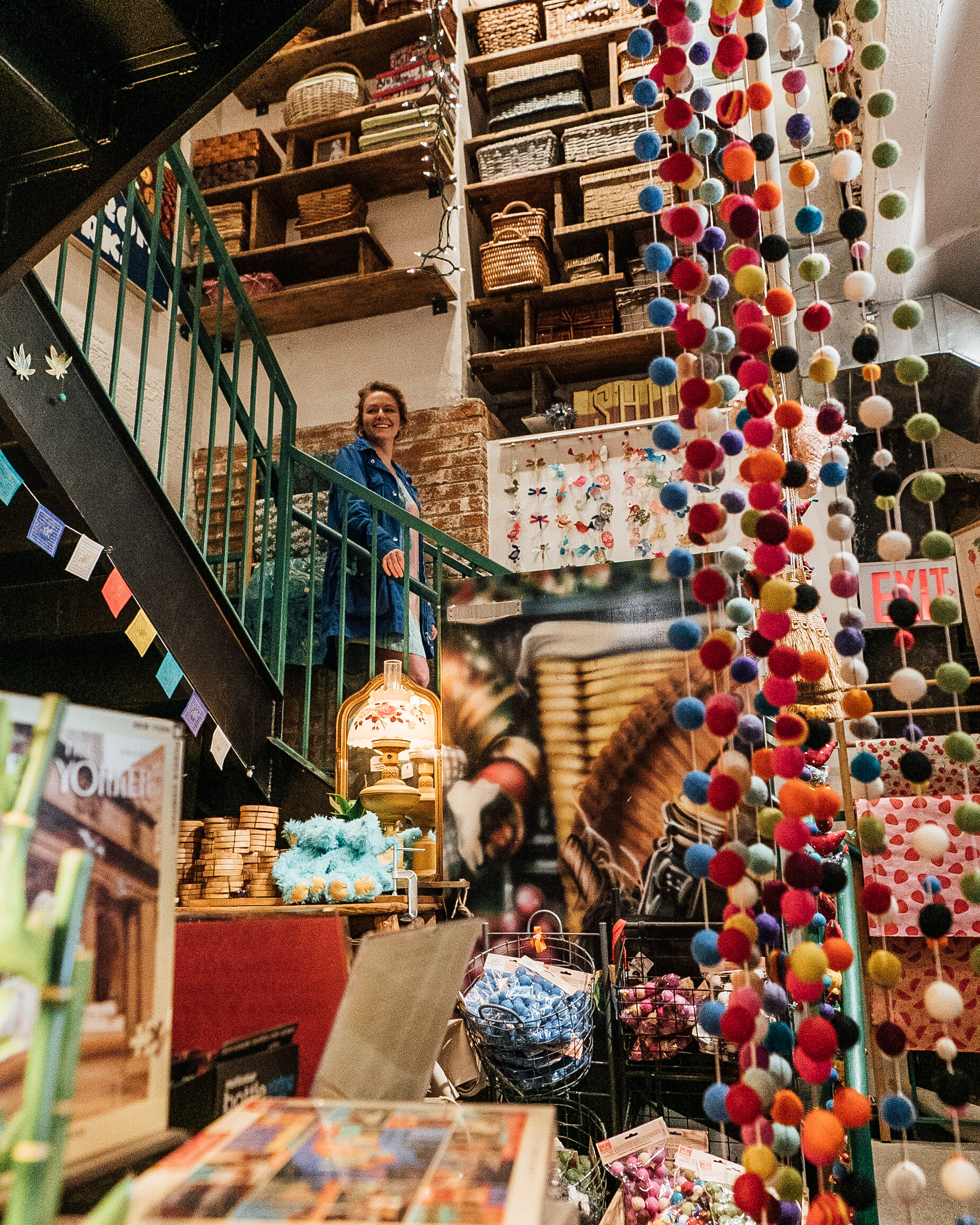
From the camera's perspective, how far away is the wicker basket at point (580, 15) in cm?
562

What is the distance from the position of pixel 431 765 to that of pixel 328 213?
4066mm

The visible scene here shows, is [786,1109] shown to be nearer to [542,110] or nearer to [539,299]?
[539,299]

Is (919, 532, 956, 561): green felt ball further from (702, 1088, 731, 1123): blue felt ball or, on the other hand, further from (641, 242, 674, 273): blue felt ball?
(702, 1088, 731, 1123): blue felt ball

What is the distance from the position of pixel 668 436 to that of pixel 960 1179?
0.84m

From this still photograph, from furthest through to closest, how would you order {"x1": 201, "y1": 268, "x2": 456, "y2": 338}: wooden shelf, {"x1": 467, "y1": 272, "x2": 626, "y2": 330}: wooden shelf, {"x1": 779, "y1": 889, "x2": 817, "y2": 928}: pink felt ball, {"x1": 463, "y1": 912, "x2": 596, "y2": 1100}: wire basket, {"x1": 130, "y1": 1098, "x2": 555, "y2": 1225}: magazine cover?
{"x1": 467, "y1": 272, "x2": 626, "y2": 330}: wooden shelf
{"x1": 201, "y1": 268, "x2": 456, "y2": 338}: wooden shelf
{"x1": 463, "y1": 912, "x2": 596, "y2": 1100}: wire basket
{"x1": 779, "y1": 889, "x2": 817, "y2": 928}: pink felt ball
{"x1": 130, "y1": 1098, "x2": 555, "y2": 1225}: magazine cover

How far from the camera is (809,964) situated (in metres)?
0.92

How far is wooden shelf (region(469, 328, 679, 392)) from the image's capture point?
529 centimetres

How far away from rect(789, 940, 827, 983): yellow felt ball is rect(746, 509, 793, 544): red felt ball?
30 centimetres

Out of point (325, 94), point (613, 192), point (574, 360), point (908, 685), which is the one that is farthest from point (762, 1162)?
point (325, 94)

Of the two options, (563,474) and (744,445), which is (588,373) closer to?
(563,474)

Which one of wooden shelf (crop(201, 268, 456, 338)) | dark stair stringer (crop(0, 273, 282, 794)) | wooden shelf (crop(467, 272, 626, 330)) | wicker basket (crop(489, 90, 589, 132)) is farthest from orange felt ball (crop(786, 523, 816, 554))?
wicker basket (crop(489, 90, 589, 132))

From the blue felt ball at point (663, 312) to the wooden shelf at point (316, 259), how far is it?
4592 millimetres

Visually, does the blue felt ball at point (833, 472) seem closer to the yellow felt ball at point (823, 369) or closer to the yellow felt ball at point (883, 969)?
the yellow felt ball at point (823, 369)

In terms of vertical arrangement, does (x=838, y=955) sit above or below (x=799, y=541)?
below
